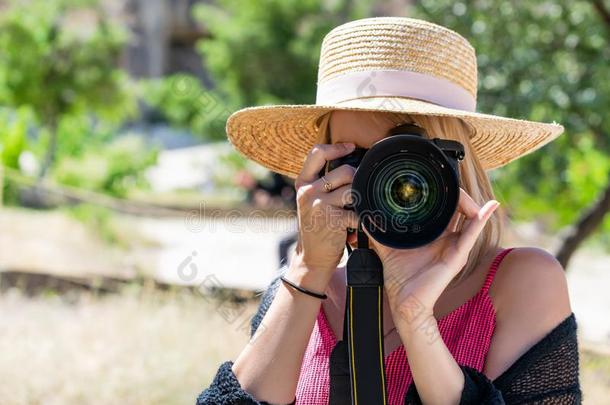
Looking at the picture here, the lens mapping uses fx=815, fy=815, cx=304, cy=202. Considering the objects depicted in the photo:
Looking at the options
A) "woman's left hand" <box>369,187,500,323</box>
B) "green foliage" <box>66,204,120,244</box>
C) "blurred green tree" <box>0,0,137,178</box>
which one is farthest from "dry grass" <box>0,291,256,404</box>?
"blurred green tree" <box>0,0,137,178</box>

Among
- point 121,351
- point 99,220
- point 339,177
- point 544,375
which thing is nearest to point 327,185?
point 339,177

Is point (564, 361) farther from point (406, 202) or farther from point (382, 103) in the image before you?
point (382, 103)

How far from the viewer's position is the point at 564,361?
1.37m

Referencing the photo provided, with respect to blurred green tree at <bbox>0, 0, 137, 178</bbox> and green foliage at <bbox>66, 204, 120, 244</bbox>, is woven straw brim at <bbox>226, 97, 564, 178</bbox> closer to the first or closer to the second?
green foliage at <bbox>66, 204, 120, 244</bbox>

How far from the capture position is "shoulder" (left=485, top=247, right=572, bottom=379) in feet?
4.54

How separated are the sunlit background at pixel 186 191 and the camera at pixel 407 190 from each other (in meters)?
1.41

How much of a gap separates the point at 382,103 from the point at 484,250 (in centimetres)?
34

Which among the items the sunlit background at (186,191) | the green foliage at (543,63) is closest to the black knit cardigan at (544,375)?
the sunlit background at (186,191)

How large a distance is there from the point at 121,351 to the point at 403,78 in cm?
290

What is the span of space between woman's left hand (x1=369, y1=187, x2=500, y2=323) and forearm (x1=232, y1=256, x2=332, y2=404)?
0.15m

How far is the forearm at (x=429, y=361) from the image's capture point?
51.1 inches

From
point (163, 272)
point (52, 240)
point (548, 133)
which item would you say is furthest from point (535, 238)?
point (548, 133)

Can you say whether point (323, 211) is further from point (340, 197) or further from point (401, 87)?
point (401, 87)

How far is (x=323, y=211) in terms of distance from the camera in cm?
140
